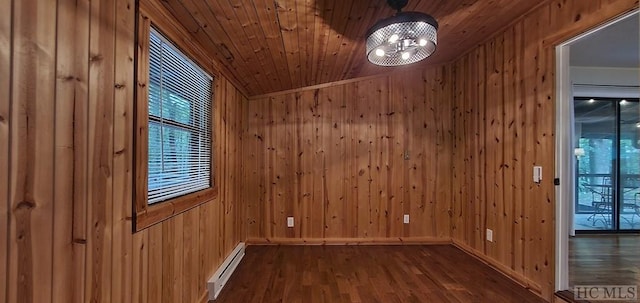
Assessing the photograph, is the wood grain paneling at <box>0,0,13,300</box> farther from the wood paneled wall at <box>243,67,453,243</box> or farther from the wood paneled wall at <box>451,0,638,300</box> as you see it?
the wood paneled wall at <box>243,67,453,243</box>

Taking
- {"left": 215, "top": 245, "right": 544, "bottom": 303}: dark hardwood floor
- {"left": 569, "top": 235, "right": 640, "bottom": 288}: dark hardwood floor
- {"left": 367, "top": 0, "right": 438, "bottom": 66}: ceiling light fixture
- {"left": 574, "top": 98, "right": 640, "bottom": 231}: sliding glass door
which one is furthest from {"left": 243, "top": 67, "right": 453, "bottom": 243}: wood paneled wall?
{"left": 574, "top": 98, "right": 640, "bottom": 231}: sliding glass door

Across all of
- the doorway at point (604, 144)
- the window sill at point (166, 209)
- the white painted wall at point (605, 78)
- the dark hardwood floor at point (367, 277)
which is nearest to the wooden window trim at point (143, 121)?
the window sill at point (166, 209)

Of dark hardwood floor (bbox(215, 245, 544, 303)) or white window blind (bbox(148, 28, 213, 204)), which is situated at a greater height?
white window blind (bbox(148, 28, 213, 204))

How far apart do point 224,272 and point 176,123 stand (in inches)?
61.4

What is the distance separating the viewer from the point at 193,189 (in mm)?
2373

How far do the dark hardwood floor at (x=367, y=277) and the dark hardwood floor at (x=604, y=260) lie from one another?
752mm

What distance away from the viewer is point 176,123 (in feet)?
6.89

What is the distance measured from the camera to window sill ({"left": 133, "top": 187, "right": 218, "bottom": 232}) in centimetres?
158

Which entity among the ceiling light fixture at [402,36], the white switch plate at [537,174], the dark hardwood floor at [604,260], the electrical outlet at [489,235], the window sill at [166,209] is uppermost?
the ceiling light fixture at [402,36]

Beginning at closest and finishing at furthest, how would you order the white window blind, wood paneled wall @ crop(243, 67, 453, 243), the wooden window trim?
1. the wooden window trim
2. the white window blind
3. wood paneled wall @ crop(243, 67, 453, 243)

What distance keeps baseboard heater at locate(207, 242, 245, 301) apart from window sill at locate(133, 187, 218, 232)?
71 centimetres

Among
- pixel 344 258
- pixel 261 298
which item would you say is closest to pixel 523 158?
pixel 344 258

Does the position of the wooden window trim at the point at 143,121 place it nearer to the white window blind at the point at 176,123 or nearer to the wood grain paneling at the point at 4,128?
the white window blind at the point at 176,123

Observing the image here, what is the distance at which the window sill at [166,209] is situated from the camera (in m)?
1.58
